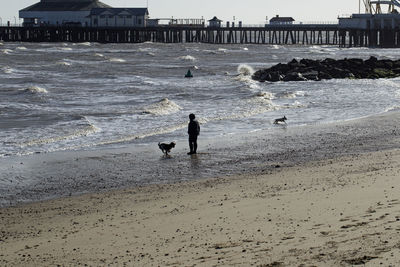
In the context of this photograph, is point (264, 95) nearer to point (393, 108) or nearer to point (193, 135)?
point (393, 108)

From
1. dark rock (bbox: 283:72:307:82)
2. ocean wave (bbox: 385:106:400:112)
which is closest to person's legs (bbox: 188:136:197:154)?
ocean wave (bbox: 385:106:400:112)

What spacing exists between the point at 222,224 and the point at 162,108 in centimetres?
1755

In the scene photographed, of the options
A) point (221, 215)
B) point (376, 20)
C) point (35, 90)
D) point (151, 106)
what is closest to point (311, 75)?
point (35, 90)

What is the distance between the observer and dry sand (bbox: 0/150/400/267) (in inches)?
326

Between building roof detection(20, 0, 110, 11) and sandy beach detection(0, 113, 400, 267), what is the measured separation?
386 ft

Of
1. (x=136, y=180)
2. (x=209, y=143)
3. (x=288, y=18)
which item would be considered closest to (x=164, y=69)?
(x=209, y=143)

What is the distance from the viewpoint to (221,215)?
10.4m

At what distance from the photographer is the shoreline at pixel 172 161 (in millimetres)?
13664

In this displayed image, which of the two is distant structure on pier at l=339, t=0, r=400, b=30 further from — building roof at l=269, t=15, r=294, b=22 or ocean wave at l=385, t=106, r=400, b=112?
ocean wave at l=385, t=106, r=400, b=112

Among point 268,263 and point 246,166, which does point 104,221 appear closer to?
point 268,263

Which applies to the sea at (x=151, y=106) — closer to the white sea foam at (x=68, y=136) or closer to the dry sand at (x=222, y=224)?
the white sea foam at (x=68, y=136)

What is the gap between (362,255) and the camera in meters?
7.81

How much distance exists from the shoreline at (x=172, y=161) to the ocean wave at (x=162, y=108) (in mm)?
6193

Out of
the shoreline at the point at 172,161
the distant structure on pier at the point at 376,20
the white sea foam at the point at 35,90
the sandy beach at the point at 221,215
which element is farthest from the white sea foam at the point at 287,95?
the distant structure on pier at the point at 376,20
